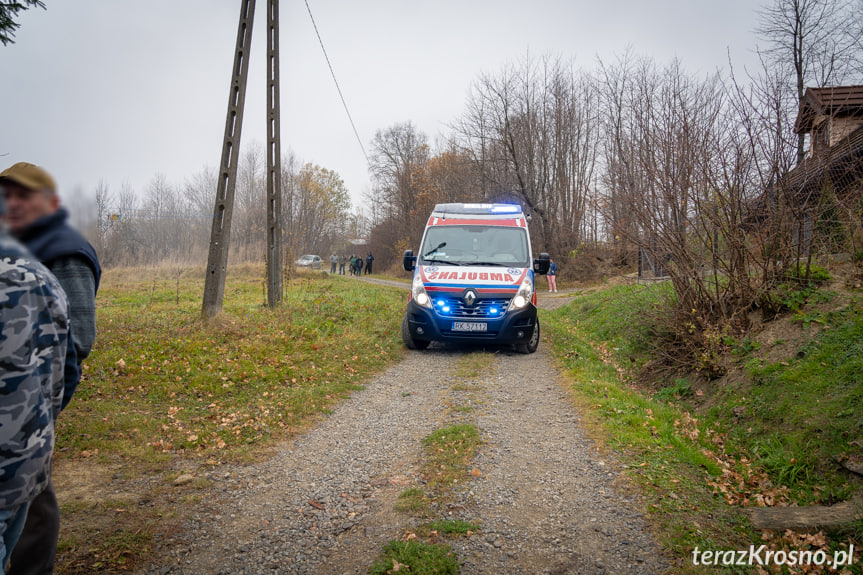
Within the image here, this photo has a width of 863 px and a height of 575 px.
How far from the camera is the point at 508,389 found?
7109mm

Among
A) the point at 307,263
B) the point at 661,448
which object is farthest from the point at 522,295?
the point at 307,263

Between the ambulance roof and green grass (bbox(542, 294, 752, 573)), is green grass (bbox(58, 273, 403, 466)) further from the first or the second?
green grass (bbox(542, 294, 752, 573))

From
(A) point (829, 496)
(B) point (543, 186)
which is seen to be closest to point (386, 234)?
(B) point (543, 186)

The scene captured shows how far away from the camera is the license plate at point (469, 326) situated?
900 cm

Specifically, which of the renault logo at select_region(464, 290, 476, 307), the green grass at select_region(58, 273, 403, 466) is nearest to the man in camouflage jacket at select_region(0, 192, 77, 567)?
the green grass at select_region(58, 273, 403, 466)

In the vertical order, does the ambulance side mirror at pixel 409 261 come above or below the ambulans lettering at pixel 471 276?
above

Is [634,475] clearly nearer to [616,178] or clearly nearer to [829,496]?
[829,496]

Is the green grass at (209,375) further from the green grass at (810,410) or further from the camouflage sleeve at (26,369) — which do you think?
the green grass at (810,410)

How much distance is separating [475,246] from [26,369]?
849cm

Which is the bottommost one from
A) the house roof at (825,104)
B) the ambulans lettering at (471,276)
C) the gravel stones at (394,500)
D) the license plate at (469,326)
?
the gravel stones at (394,500)

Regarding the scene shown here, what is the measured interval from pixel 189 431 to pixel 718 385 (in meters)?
Result: 6.29

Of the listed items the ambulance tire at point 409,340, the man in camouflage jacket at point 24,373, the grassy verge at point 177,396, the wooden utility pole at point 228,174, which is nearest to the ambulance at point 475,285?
the ambulance tire at point 409,340

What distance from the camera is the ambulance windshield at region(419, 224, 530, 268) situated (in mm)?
9672

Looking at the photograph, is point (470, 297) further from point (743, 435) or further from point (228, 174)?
point (228, 174)
